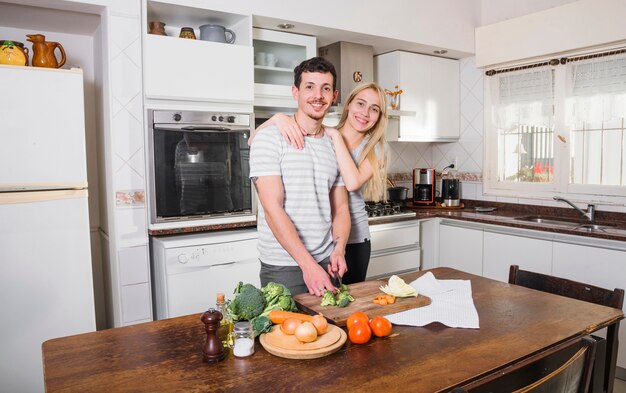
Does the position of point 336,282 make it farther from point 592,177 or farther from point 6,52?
point 592,177

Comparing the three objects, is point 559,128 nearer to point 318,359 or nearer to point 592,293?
point 592,293

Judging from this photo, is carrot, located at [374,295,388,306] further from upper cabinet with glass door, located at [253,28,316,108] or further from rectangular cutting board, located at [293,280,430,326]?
upper cabinet with glass door, located at [253,28,316,108]

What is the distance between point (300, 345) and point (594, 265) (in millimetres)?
2367

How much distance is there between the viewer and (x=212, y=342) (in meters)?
1.15

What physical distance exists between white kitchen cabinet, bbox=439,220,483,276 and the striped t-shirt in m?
2.05

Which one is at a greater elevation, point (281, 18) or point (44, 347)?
point (281, 18)

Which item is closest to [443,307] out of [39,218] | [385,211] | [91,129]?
[39,218]

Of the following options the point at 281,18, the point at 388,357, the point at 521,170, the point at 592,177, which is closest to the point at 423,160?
the point at 521,170

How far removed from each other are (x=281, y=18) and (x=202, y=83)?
0.69m

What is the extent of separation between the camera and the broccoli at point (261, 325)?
1.27 metres

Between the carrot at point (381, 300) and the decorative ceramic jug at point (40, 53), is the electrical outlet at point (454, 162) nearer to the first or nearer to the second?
the carrot at point (381, 300)

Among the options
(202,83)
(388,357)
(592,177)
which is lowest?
(388,357)

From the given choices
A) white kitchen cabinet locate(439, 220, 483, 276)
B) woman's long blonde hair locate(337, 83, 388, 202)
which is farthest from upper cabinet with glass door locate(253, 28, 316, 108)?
white kitchen cabinet locate(439, 220, 483, 276)

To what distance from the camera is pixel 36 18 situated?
2842mm
